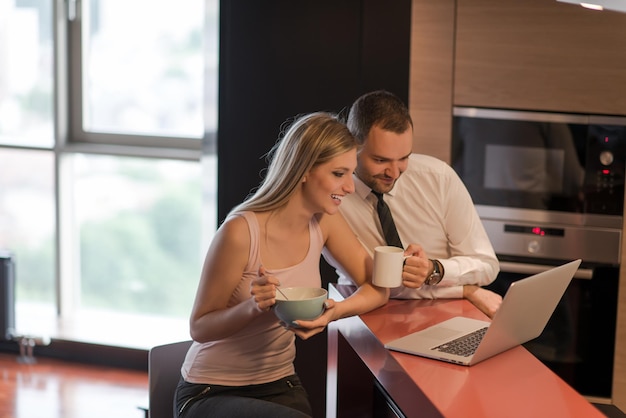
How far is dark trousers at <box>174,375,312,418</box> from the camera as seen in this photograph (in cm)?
222

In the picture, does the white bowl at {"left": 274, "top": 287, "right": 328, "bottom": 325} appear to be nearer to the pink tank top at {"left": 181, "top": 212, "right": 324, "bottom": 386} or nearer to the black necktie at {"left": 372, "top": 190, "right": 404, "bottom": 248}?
the pink tank top at {"left": 181, "top": 212, "right": 324, "bottom": 386}

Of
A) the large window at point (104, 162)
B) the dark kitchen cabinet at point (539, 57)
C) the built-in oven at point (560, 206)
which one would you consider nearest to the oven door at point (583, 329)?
the built-in oven at point (560, 206)

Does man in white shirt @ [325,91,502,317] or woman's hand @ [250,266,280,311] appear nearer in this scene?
woman's hand @ [250,266,280,311]

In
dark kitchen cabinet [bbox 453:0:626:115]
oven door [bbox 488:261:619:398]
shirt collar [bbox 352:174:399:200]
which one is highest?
dark kitchen cabinet [bbox 453:0:626:115]

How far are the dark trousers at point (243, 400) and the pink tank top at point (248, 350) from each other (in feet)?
0.07

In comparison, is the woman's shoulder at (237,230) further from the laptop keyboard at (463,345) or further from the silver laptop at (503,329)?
the laptop keyboard at (463,345)

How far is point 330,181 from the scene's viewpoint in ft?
7.70

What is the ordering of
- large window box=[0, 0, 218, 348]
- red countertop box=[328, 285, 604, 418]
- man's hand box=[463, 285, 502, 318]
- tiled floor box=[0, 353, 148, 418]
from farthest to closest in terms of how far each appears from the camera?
1. large window box=[0, 0, 218, 348]
2. tiled floor box=[0, 353, 148, 418]
3. man's hand box=[463, 285, 502, 318]
4. red countertop box=[328, 285, 604, 418]

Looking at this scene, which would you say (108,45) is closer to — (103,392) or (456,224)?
(103,392)

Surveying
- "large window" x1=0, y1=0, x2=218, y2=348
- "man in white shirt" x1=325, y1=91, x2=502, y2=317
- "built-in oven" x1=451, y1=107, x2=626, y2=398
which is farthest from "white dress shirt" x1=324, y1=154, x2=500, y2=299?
"large window" x1=0, y1=0, x2=218, y2=348

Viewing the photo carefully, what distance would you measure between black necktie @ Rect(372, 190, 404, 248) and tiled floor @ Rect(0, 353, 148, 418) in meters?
1.95

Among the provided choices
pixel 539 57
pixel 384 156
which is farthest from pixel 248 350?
pixel 539 57

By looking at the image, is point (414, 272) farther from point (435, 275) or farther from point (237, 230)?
point (237, 230)

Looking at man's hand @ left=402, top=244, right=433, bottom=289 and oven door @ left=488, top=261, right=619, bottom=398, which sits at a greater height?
man's hand @ left=402, top=244, right=433, bottom=289
